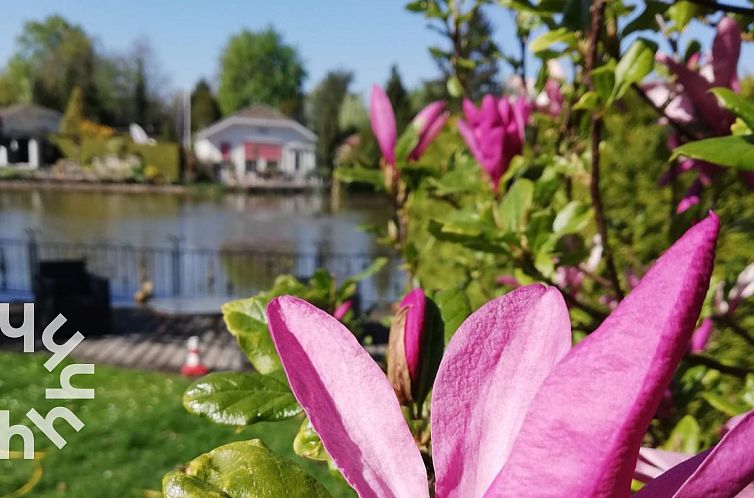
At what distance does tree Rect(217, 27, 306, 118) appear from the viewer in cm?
4134

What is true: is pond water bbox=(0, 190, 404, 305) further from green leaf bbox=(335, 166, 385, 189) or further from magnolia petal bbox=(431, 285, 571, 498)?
magnolia petal bbox=(431, 285, 571, 498)

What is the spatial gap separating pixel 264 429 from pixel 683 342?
3.71 metres

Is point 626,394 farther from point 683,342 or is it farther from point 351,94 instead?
point 351,94

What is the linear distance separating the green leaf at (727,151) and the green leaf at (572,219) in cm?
33

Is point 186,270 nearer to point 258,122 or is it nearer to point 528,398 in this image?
point 528,398

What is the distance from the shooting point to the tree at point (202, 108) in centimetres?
3762

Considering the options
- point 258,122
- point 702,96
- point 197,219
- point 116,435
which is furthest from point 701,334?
point 258,122

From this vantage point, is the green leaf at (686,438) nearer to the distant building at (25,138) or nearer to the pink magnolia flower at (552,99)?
the pink magnolia flower at (552,99)

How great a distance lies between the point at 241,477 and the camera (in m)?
0.29

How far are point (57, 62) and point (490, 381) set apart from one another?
41.9 meters

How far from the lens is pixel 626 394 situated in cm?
19

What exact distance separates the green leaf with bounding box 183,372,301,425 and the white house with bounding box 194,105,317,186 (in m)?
29.0

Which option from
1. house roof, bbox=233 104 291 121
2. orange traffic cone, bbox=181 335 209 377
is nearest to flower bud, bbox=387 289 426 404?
orange traffic cone, bbox=181 335 209 377

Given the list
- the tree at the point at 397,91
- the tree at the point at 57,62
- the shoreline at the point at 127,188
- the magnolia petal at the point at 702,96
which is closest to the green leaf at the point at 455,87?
the magnolia petal at the point at 702,96
